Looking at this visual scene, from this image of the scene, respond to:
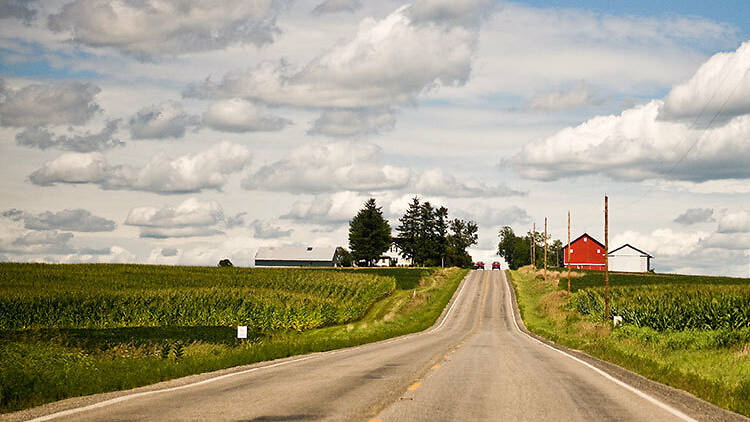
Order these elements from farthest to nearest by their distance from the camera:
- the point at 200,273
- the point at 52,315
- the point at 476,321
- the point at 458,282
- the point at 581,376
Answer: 1. the point at 458,282
2. the point at 200,273
3. the point at 476,321
4. the point at 52,315
5. the point at 581,376

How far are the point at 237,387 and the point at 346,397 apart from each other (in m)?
2.66

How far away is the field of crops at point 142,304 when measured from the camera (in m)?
47.0

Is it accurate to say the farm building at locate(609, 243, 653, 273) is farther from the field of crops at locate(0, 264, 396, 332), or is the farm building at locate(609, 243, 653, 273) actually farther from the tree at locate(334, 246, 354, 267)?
the field of crops at locate(0, 264, 396, 332)

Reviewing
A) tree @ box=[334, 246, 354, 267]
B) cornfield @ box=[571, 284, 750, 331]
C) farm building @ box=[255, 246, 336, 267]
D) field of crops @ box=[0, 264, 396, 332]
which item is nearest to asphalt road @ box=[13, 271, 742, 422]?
cornfield @ box=[571, 284, 750, 331]

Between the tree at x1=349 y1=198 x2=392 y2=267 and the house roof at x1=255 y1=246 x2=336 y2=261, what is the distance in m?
25.3

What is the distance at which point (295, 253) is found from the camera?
18412 centimetres

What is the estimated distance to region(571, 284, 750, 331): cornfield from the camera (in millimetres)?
39094

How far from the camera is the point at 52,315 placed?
46.9 meters

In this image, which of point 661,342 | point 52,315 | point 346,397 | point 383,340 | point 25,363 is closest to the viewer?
point 346,397

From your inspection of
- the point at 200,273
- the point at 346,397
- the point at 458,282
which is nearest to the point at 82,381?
the point at 346,397

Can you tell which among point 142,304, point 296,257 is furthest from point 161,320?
point 296,257

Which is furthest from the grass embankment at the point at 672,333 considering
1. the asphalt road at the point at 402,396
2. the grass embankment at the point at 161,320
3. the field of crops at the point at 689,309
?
the grass embankment at the point at 161,320

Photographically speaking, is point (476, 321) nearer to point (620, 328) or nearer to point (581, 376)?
point (620, 328)

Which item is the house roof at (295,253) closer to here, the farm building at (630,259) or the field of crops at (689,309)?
the farm building at (630,259)
